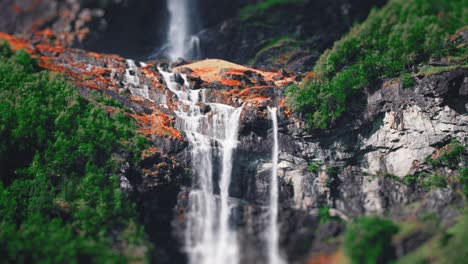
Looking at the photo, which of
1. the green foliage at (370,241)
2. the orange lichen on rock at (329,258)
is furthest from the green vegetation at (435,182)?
the orange lichen on rock at (329,258)

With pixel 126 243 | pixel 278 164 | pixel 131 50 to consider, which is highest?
pixel 131 50

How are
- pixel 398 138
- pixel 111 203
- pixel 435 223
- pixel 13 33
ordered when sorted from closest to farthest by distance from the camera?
pixel 435 223 < pixel 111 203 < pixel 398 138 < pixel 13 33

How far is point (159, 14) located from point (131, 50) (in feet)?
26.0

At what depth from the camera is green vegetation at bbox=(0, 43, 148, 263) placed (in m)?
29.6

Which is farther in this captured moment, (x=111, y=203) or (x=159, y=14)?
(x=159, y=14)

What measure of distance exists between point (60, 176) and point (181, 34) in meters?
40.7

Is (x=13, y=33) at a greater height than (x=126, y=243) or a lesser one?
greater

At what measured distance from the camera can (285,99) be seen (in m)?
42.9

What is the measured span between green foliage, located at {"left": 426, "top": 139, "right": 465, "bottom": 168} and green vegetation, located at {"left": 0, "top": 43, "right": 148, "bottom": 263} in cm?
2325

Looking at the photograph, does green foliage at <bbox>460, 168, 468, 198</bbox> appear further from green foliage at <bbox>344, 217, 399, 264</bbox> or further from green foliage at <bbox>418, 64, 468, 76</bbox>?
green foliage at <bbox>418, 64, 468, 76</bbox>

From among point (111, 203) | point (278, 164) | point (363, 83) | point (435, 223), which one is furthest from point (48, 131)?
point (435, 223)

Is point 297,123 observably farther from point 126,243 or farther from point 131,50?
point 131,50

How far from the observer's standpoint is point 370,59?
4231 centimetres

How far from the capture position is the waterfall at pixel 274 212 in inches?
1204
